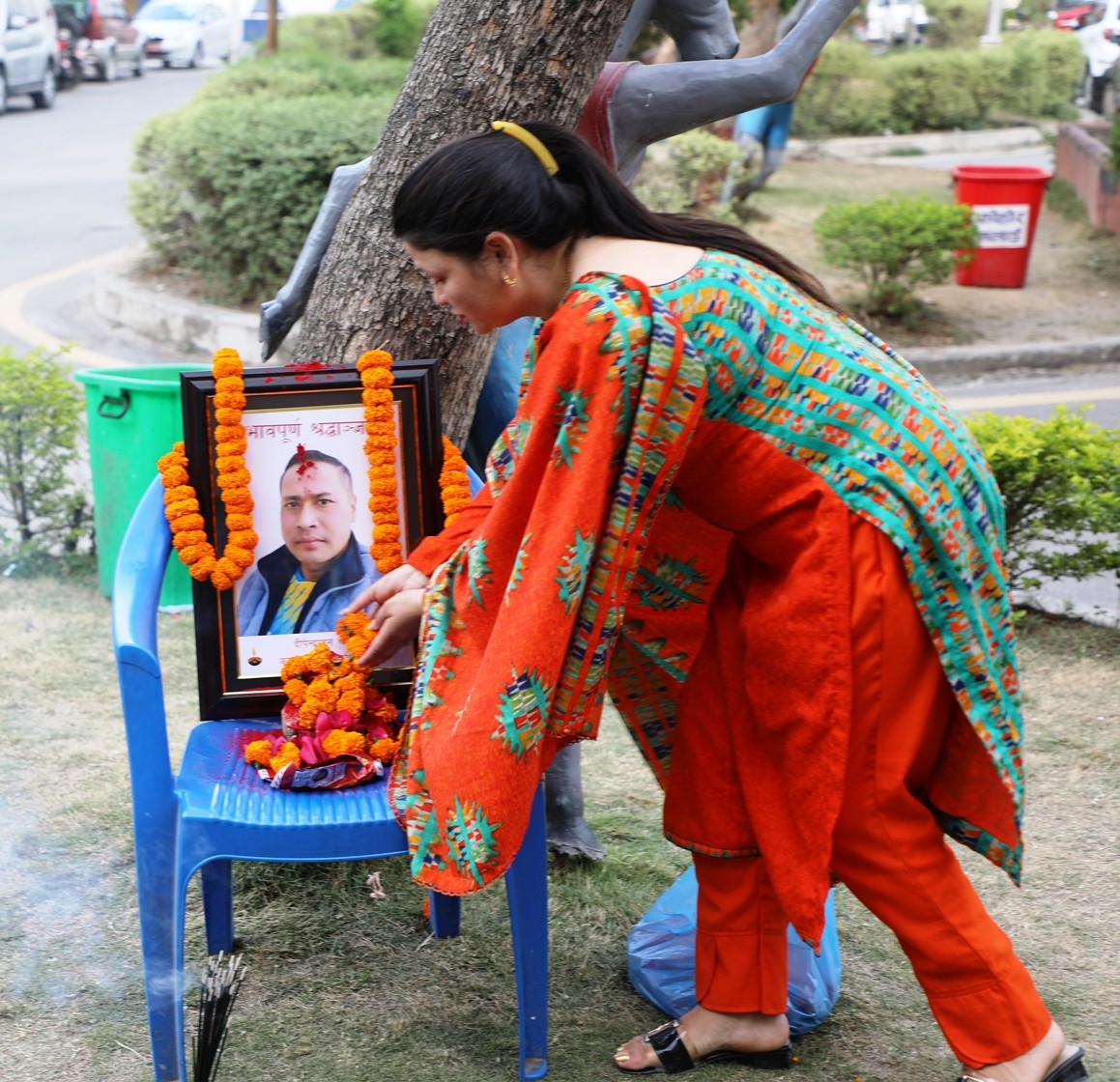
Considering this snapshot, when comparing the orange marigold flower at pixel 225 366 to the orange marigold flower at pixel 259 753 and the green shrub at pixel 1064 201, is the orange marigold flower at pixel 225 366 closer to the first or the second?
the orange marigold flower at pixel 259 753

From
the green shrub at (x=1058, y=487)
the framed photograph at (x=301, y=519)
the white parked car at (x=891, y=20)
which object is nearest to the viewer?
the framed photograph at (x=301, y=519)

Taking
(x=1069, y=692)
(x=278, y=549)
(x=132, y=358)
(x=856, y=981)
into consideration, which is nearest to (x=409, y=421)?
(x=278, y=549)

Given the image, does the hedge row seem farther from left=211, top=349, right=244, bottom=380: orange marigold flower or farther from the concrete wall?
left=211, top=349, right=244, bottom=380: orange marigold flower

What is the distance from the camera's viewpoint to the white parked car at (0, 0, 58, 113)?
60.2 feet

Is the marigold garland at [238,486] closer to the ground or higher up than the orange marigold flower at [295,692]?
higher up

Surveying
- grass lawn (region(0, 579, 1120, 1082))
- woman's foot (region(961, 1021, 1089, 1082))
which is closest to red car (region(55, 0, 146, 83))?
grass lawn (region(0, 579, 1120, 1082))

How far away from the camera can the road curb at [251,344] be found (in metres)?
8.39

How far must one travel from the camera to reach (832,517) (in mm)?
2127

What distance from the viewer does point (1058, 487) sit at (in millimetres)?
4480

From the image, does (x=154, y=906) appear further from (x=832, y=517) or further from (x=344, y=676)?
(x=832, y=517)

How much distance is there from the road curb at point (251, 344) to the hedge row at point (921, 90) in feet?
28.8

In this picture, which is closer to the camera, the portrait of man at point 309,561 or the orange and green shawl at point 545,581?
the orange and green shawl at point 545,581

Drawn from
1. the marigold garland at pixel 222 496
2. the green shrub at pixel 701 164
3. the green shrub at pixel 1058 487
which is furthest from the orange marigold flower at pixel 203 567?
the green shrub at pixel 701 164

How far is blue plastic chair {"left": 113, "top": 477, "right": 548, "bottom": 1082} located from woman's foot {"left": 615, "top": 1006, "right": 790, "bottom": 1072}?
0.56 ft
